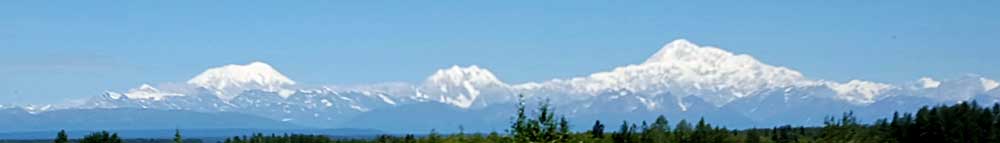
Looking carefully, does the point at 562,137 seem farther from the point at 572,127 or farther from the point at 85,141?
the point at 85,141

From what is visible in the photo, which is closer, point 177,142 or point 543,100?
point 543,100

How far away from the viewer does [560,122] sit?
213 feet

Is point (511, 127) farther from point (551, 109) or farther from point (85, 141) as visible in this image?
point (85, 141)

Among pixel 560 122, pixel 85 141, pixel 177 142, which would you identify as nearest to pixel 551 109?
pixel 560 122

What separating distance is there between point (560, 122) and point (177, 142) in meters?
100

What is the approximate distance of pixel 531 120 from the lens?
64812mm

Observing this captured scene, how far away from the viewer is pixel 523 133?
64.6m

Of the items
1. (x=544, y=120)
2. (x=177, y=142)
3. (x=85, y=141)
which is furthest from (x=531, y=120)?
(x=85, y=141)

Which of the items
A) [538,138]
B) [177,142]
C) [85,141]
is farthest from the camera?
[85,141]

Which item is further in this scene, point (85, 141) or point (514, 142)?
point (85, 141)

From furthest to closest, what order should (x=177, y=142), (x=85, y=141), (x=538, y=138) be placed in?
(x=85, y=141)
(x=177, y=142)
(x=538, y=138)

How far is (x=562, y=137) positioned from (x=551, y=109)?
5.69 ft

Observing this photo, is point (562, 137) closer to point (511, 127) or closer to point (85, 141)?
point (511, 127)

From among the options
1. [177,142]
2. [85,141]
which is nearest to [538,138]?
[177,142]
